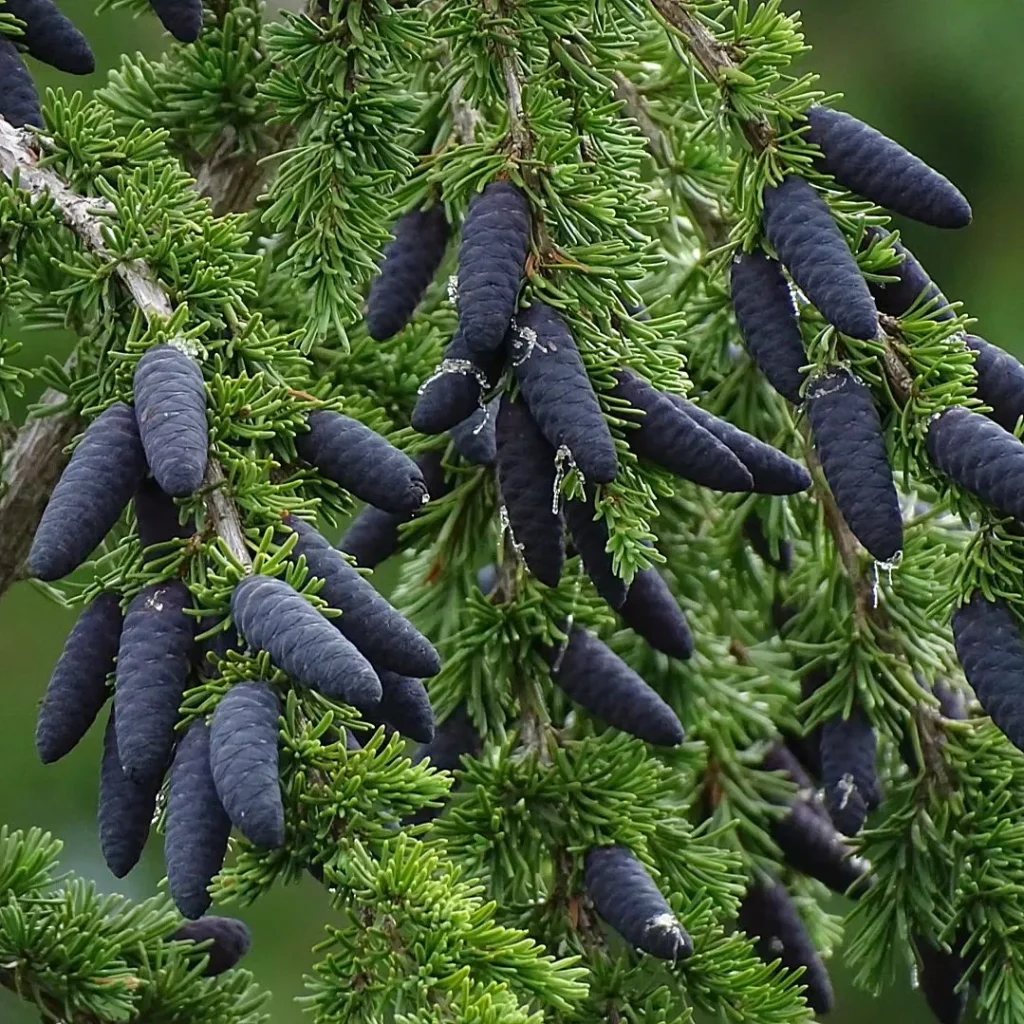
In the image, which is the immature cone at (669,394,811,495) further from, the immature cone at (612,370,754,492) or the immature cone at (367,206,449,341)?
the immature cone at (367,206,449,341)

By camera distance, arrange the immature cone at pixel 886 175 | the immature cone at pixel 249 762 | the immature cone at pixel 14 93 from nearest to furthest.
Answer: the immature cone at pixel 249 762 → the immature cone at pixel 886 175 → the immature cone at pixel 14 93

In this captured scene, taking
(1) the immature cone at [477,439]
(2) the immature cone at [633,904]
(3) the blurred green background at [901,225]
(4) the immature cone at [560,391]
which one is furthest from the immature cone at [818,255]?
(3) the blurred green background at [901,225]

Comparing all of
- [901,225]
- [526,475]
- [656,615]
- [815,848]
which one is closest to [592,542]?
[526,475]

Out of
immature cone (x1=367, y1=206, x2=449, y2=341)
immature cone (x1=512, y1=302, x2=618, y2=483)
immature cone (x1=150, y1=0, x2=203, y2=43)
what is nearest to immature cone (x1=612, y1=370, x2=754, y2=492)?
immature cone (x1=512, y1=302, x2=618, y2=483)

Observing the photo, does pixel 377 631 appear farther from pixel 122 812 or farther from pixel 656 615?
pixel 656 615

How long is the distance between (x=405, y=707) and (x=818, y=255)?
0.32 meters

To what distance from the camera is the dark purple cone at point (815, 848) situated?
4.04 ft

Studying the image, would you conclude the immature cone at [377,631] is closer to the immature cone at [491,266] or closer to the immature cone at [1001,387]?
the immature cone at [491,266]

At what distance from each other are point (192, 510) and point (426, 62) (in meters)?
0.55

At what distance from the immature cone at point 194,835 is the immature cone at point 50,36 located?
1.62 feet

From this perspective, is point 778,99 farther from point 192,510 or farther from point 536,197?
point 192,510

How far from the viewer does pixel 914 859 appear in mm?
1090

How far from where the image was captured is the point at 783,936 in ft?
3.92

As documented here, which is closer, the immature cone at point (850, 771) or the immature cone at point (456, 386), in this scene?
the immature cone at point (456, 386)
